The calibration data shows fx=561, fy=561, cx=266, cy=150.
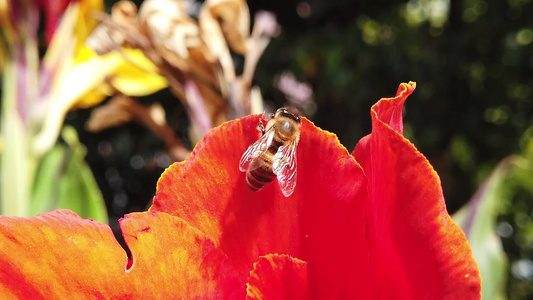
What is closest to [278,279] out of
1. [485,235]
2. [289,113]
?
[289,113]

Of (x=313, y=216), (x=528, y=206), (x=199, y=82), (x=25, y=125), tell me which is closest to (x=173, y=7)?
(x=199, y=82)

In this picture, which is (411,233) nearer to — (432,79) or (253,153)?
(253,153)

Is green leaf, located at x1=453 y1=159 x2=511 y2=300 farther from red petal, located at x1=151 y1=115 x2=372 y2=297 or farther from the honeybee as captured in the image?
red petal, located at x1=151 y1=115 x2=372 y2=297

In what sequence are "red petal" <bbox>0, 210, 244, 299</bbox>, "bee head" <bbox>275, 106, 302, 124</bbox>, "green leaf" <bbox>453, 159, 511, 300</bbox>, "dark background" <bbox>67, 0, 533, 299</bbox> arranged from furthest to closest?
1. "dark background" <bbox>67, 0, 533, 299</bbox>
2. "green leaf" <bbox>453, 159, 511, 300</bbox>
3. "bee head" <bbox>275, 106, 302, 124</bbox>
4. "red petal" <bbox>0, 210, 244, 299</bbox>

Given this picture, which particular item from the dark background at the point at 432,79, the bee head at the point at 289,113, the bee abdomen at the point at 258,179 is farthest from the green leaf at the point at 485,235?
the dark background at the point at 432,79

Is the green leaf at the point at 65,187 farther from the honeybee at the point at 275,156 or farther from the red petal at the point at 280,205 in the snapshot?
the red petal at the point at 280,205

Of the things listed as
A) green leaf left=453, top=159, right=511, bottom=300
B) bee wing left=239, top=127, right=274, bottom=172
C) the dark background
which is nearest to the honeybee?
bee wing left=239, top=127, right=274, bottom=172
